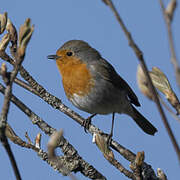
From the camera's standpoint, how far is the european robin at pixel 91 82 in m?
4.95

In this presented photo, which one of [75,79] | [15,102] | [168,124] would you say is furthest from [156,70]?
[75,79]

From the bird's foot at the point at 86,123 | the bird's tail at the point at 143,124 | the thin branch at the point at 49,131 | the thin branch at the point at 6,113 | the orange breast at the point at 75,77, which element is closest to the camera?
the thin branch at the point at 6,113

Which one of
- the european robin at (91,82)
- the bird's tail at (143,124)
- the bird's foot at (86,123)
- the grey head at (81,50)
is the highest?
the grey head at (81,50)

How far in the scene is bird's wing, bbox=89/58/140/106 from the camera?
5270mm

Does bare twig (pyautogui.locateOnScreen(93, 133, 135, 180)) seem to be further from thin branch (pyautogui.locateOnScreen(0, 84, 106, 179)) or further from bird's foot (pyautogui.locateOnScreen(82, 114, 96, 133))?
bird's foot (pyautogui.locateOnScreen(82, 114, 96, 133))

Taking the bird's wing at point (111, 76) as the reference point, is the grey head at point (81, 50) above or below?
above

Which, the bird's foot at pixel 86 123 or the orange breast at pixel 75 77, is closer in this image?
the bird's foot at pixel 86 123

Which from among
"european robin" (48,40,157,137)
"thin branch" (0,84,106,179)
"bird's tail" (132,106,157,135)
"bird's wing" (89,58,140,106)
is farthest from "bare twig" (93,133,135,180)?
"bird's tail" (132,106,157,135)

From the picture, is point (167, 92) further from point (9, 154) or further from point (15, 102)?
point (15, 102)

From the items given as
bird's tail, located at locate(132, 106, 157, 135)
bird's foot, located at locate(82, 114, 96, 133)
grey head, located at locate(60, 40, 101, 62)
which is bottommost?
bird's tail, located at locate(132, 106, 157, 135)

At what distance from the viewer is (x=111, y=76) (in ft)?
17.8

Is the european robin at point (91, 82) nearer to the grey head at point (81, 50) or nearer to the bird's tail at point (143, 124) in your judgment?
the grey head at point (81, 50)

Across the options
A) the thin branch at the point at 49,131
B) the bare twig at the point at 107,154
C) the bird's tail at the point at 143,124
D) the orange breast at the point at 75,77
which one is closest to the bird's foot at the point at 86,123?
the orange breast at the point at 75,77

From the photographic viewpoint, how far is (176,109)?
1656 mm
